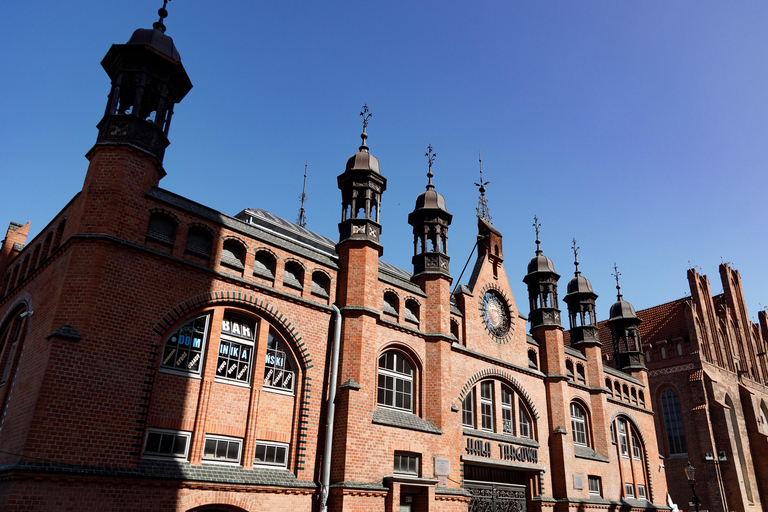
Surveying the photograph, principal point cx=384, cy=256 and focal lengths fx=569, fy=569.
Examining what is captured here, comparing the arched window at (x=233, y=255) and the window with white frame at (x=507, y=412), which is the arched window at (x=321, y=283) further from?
the window with white frame at (x=507, y=412)

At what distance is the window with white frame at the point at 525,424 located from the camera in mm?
25469

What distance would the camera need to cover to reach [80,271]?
14.3m

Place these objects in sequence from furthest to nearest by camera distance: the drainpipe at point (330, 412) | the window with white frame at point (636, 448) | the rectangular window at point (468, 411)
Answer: the window with white frame at point (636, 448)
the rectangular window at point (468, 411)
the drainpipe at point (330, 412)

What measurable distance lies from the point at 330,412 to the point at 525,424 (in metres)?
12.0

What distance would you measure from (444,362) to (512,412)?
19.7 feet

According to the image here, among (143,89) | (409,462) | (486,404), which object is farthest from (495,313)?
(143,89)

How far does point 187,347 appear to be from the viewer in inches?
618

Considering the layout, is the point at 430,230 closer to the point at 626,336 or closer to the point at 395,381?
the point at 395,381

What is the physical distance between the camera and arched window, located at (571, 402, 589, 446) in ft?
94.0

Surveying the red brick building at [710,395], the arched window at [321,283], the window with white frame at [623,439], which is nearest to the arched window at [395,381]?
the arched window at [321,283]

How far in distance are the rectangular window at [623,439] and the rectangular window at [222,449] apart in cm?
2367

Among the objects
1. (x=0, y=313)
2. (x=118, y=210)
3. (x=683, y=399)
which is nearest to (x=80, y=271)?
(x=118, y=210)

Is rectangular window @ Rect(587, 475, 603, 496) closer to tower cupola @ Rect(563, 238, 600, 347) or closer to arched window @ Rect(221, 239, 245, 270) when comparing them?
tower cupola @ Rect(563, 238, 600, 347)

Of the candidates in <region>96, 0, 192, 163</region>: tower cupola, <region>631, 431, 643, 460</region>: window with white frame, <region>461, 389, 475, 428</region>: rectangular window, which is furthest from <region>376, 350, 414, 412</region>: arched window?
<region>631, 431, 643, 460</region>: window with white frame
